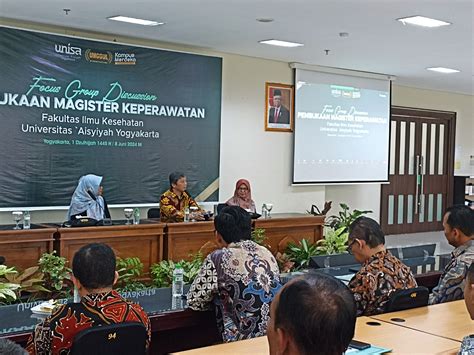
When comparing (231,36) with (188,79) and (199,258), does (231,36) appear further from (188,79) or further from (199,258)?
(199,258)

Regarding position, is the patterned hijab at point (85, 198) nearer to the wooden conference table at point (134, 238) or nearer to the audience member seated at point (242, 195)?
the wooden conference table at point (134, 238)

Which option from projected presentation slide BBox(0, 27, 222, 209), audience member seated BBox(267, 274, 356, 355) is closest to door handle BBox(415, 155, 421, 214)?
projected presentation slide BBox(0, 27, 222, 209)

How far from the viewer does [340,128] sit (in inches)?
401

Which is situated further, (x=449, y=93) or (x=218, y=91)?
(x=449, y=93)

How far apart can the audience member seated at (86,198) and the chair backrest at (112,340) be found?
4.34 meters

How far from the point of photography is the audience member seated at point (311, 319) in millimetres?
1521

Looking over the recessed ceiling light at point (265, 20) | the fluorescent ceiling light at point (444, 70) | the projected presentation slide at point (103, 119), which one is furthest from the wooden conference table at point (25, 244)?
the fluorescent ceiling light at point (444, 70)

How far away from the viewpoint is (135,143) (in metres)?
7.86

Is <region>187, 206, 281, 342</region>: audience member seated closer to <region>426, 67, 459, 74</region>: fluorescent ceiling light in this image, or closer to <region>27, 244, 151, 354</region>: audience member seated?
<region>27, 244, 151, 354</region>: audience member seated

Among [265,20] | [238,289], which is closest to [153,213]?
[265,20]

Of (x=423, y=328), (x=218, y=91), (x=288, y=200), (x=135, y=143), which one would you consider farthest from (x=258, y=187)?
(x=423, y=328)

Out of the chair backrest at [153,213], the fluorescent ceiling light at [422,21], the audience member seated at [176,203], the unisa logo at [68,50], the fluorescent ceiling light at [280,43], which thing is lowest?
the chair backrest at [153,213]

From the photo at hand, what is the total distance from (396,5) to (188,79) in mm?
3151

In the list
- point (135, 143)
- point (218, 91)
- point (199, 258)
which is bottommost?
point (199, 258)
